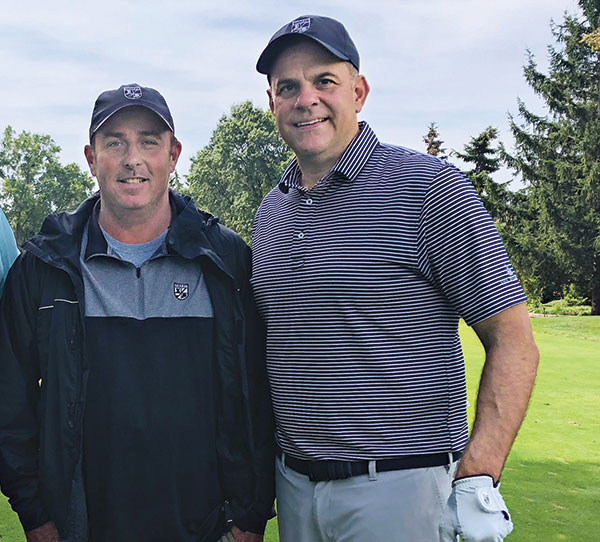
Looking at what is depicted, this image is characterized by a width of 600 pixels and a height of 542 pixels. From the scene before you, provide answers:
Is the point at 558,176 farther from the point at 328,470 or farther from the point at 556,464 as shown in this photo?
the point at 328,470

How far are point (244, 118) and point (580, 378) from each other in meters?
40.1

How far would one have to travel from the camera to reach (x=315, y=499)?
2.78 meters

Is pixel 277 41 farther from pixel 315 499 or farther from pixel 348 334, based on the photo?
pixel 315 499

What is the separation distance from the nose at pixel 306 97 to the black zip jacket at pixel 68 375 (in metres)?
0.72

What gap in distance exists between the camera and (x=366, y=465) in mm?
2672

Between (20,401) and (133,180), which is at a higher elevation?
(133,180)

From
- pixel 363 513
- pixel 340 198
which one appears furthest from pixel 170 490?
pixel 340 198

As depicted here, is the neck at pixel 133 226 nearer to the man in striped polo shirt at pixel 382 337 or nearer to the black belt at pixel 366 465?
the man in striped polo shirt at pixel 382 337

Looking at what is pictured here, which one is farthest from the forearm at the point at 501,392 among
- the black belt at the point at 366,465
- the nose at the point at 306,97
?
the nose at the point at 306,97

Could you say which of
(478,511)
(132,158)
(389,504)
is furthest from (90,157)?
(478,511)

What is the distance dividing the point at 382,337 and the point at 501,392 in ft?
1.53

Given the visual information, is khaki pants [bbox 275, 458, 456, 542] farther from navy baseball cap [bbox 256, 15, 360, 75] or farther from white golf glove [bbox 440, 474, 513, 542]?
navy baseball cap [bbox 256, 15, 360, 75]

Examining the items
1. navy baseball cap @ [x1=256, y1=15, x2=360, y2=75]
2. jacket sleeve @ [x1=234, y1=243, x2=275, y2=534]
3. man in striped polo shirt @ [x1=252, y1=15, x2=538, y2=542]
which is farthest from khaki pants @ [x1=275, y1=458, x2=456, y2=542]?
navy baseball cap @ [x1=256, y1=15, x2=360, y2=75]

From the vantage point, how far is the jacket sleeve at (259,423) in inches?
123
